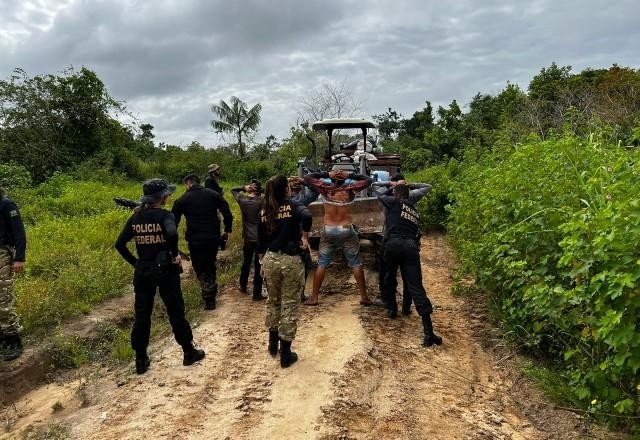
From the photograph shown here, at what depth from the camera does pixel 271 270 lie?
4.73 meters

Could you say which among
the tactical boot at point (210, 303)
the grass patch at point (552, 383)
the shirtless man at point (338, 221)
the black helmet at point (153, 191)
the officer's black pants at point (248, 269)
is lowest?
the grass patch at point (552, 383)

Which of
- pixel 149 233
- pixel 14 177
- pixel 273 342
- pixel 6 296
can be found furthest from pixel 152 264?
pixel 14 177

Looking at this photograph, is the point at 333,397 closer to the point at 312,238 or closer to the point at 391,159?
the point at 312,238

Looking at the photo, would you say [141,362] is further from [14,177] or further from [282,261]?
[14,177]

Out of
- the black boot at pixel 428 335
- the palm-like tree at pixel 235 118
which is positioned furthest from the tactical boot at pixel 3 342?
the palm-like tree at pixel 235 118

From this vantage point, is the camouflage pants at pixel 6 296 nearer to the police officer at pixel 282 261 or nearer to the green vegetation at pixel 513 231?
the green vegetation at pixel 513 231

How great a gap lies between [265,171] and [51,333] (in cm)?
2211

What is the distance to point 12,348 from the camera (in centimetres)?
519

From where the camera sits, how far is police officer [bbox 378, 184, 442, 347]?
5363mm

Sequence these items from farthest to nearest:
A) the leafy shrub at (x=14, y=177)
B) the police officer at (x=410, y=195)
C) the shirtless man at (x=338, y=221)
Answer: the leafy shrub at (x=14, y=177), the shirtless man at (x=338, y=221), the police officer at (x=410, y=195)

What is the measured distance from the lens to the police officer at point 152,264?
4.62m

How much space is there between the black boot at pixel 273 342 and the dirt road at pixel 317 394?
0.11 m

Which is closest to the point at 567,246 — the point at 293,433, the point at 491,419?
the point at 491,419

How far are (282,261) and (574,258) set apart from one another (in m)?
2.52
